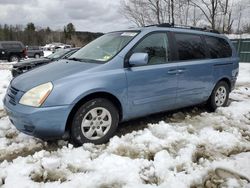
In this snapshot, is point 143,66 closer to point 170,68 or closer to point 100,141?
point 170,68

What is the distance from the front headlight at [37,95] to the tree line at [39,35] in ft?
216

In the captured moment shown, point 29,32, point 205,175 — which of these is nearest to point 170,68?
point 205,175

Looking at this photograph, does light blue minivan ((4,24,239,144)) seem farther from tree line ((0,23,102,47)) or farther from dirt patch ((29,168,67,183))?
tree line ((0,23,102,47))

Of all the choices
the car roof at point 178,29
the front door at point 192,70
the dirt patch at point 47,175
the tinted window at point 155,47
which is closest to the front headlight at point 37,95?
the dirt patch at point 47,175

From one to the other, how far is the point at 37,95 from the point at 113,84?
1060 mm

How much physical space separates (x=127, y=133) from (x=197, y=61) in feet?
Result: 6.37

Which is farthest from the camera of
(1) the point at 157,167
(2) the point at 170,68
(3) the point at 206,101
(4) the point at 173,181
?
(3) the point at 206,101

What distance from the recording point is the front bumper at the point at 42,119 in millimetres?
3775

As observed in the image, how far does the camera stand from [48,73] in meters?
4.26

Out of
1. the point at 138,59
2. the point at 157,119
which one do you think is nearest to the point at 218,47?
the point at 157,119

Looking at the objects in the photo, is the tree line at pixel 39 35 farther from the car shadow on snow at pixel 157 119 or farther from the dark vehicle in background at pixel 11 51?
the car shadow on snow at pixel 157 119

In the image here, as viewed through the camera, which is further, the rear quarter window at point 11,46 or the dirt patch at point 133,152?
the rear quarter window at point 11,46

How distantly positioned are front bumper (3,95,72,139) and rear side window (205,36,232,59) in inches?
132

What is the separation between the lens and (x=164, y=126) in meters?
4.77
